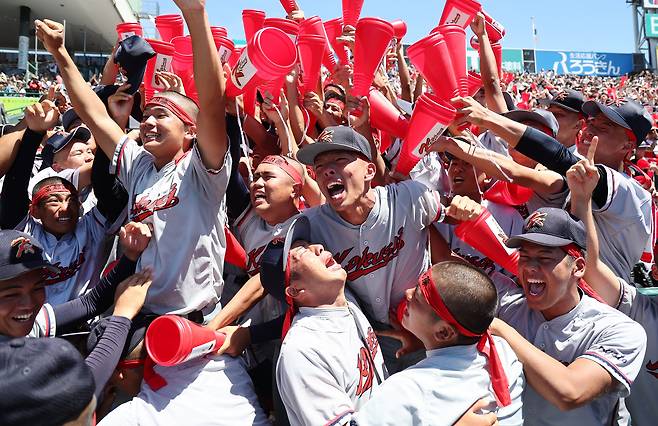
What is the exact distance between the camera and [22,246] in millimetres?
2275

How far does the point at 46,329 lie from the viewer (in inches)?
93.7

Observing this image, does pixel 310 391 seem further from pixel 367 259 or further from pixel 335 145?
pixel 335 145

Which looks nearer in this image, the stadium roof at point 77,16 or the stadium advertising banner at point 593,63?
the stadium roof at point 77,16

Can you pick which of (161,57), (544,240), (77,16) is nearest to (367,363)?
(544,240)

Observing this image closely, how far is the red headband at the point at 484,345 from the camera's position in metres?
1.98

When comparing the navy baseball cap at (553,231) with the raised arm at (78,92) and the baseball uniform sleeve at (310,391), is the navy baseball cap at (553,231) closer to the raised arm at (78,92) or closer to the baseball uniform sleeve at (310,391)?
the baseball uniform sleeve at (310,391)

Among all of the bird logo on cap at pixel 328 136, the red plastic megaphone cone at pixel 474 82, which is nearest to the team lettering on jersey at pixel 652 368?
the bird logo on cap at pixel 328 136

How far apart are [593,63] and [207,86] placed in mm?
44262

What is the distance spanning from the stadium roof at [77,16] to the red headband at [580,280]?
2982cm

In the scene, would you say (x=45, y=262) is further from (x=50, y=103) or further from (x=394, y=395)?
(x=394, y=395)

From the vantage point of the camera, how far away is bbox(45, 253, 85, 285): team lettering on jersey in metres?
2.91

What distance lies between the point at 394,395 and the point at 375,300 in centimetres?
78

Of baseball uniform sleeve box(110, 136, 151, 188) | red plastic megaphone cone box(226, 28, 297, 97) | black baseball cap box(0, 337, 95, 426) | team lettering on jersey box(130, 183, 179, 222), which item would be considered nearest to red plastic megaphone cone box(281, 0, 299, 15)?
red plastic megaphone cone box(226, 28, 297, 97)

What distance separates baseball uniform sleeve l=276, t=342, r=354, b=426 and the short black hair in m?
0.49
